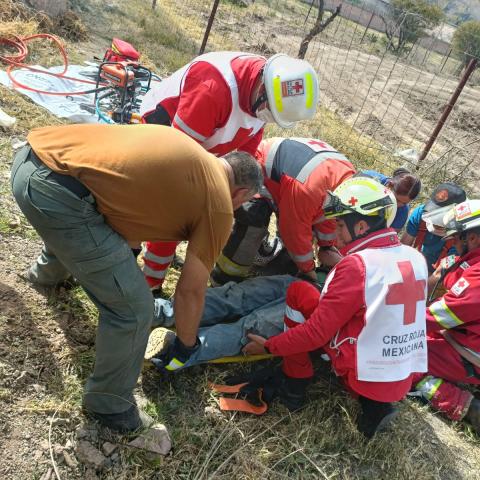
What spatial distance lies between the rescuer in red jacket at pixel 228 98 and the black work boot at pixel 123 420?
3.93 ft

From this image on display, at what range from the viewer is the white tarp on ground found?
593cm

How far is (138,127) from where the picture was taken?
2.27 meters

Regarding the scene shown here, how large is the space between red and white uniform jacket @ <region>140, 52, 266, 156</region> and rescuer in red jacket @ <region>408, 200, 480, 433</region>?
178 centimetres

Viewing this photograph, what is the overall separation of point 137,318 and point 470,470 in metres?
2.56

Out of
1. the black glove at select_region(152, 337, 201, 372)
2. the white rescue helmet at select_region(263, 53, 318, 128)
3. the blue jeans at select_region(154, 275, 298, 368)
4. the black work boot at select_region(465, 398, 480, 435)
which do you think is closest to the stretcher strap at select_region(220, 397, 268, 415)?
the blue jeans at select_region(154, 275, 298, 368)

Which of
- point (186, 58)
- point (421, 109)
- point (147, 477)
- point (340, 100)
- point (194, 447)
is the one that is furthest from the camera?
point (421, 109)

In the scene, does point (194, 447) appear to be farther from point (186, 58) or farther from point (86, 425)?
point (186, 58)

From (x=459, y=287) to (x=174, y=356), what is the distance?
2126mm

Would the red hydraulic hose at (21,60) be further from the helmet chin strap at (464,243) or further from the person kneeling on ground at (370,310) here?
the helmet chin strap at (464,243)

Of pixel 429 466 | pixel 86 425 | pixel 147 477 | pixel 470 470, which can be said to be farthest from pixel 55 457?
pixel 470 470

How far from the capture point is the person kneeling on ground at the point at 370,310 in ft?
8.48

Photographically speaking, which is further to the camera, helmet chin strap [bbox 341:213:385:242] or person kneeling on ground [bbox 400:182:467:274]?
person kneeling on ground [bbox 400:182:467:274]

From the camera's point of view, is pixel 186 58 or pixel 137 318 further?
pixel 186 58

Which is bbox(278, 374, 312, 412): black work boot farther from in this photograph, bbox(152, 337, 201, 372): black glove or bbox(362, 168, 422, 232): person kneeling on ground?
bbox(362, 168, 422, 232): person kneeling on ground
